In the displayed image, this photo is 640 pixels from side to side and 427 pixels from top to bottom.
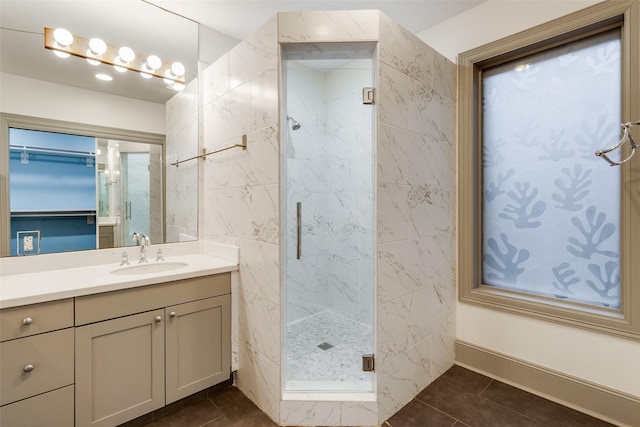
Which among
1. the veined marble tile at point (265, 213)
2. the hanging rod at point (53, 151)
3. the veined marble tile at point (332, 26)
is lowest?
the veined marble tile at point (265, 213)

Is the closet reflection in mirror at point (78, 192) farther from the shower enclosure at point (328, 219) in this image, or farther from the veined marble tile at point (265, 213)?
the shower enclosure at point (328, 219)

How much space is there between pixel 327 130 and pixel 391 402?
2089 mm

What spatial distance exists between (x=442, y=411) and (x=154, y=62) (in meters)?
2.99

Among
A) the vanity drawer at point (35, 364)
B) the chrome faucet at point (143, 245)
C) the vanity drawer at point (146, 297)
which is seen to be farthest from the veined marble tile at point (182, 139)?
the vanity drawer at point (35, 364)

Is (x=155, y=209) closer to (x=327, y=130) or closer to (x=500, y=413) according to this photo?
(x=327, y=130)

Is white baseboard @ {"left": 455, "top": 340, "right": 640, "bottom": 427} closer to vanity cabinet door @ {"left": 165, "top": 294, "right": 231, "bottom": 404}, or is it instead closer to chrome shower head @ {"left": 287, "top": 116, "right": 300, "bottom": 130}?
vanity cabinet door @ {"left": 165, "top": 294, "right": 231, "bottom": 404}

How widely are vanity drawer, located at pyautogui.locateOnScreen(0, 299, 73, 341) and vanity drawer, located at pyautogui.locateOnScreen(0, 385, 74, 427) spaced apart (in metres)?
0.29

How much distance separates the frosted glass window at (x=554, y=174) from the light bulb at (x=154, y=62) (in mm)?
2415

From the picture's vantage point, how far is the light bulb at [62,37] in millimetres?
1856

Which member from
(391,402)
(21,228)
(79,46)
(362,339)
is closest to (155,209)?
(21,228)

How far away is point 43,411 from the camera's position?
1.34 meters

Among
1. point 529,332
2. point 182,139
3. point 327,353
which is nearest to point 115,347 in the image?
point 327,353

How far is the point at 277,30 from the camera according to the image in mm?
1624

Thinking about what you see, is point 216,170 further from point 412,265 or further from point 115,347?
point 412,265
